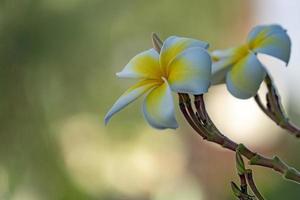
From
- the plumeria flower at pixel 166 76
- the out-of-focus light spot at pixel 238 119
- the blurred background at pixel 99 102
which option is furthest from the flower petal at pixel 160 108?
the out-of-focus light spot at pixel 238 119

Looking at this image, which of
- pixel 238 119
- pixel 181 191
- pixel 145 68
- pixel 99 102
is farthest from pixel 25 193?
pixel 145 68

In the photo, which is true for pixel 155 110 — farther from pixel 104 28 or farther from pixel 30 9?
pixel 104 28

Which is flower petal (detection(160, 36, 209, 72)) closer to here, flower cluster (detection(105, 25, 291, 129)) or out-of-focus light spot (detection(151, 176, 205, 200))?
flower cluster (detection(105, 25, 291, 129))

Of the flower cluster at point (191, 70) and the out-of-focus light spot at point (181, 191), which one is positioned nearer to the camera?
the flower cluster at point (191, 70)

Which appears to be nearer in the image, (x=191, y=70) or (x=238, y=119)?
(x=191, y=70)

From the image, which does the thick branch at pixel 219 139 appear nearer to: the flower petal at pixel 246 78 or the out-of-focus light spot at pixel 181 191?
the flower petal at pixel 246 78

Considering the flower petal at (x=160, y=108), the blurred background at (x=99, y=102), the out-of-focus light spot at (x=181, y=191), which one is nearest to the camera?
the flower petal at (x=160, y=108)

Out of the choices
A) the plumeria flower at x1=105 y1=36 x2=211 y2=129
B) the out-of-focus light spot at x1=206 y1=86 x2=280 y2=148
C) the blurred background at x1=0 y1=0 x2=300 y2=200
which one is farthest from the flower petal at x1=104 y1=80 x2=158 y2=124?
the out-of-focus light spot at x1=206 y1=86 x2=280 y2=148

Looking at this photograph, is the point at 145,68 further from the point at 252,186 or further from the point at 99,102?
the point at 99,102
